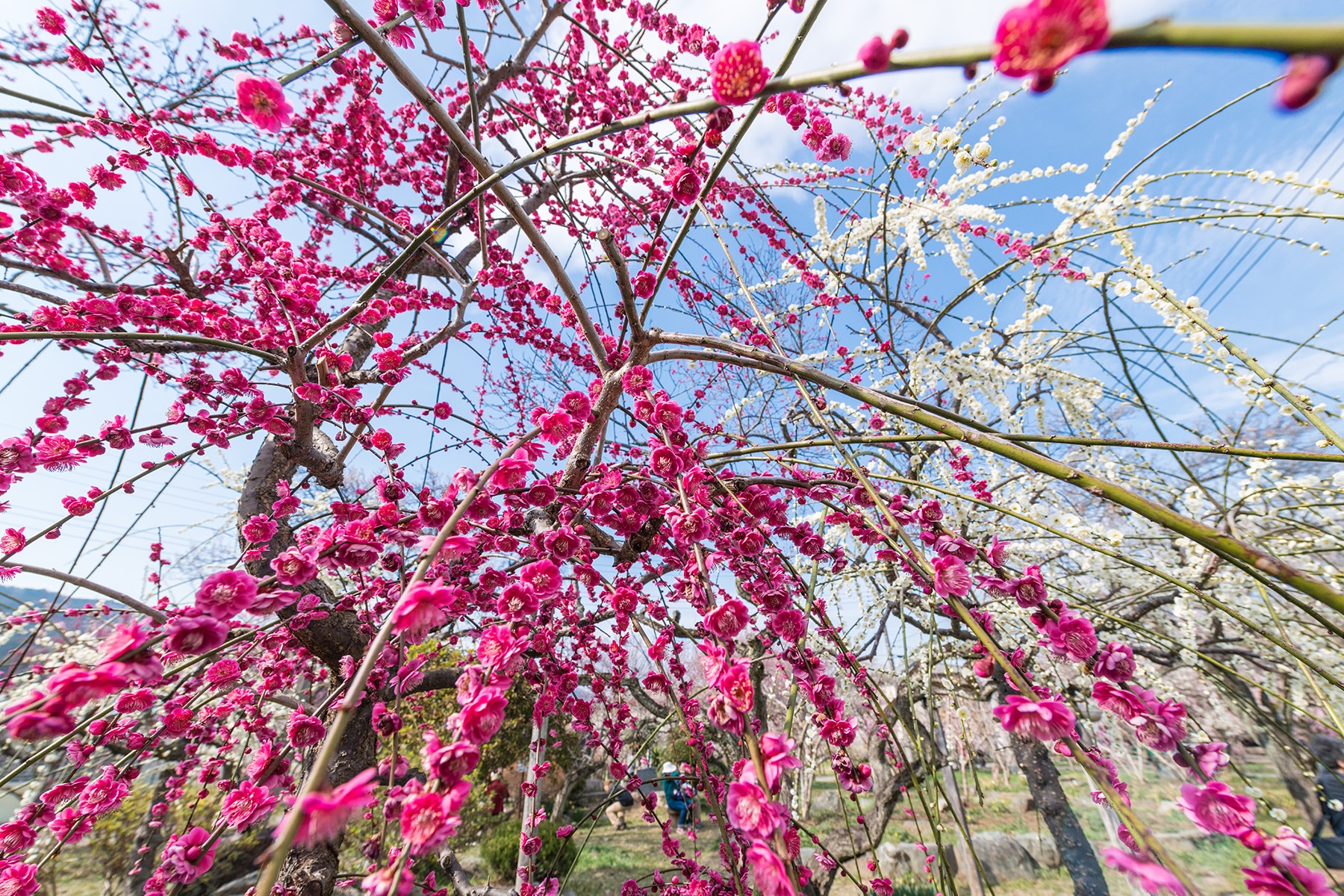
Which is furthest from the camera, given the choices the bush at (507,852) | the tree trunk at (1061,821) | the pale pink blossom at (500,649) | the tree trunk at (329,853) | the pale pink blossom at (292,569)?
the bush at (507,852)

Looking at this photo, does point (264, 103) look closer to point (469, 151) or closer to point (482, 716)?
point (469, 151)

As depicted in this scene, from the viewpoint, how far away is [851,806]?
241 inches

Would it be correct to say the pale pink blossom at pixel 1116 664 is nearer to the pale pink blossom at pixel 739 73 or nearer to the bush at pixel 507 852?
the pale pink blossom at pixel 739 73

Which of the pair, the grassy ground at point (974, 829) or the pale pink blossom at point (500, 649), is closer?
the pale pink blossom at point (500, 649)

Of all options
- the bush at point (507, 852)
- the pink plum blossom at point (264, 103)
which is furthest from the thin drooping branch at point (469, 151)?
the bush at point (507, 852)

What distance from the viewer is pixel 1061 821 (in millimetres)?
4098

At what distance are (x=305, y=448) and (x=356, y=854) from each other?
6.70 m

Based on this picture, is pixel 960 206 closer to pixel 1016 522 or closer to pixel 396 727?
pixel 1016 522

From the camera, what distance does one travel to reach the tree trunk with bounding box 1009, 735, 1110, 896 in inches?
159

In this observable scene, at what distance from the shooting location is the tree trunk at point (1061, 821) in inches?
159

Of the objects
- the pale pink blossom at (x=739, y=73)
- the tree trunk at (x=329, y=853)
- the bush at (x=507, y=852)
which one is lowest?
the bush at (x=507, y=852)

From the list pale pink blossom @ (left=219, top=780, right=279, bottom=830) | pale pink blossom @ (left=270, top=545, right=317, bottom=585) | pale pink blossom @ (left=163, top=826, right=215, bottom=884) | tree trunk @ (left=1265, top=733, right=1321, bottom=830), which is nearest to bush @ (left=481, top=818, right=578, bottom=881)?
pale pink blossom @ (left=163, top=826, right=215, bottom=884)

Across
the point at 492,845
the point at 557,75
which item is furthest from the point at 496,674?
the point at 492,845

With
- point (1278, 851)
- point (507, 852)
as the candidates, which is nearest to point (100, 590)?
point (1278, 851)
